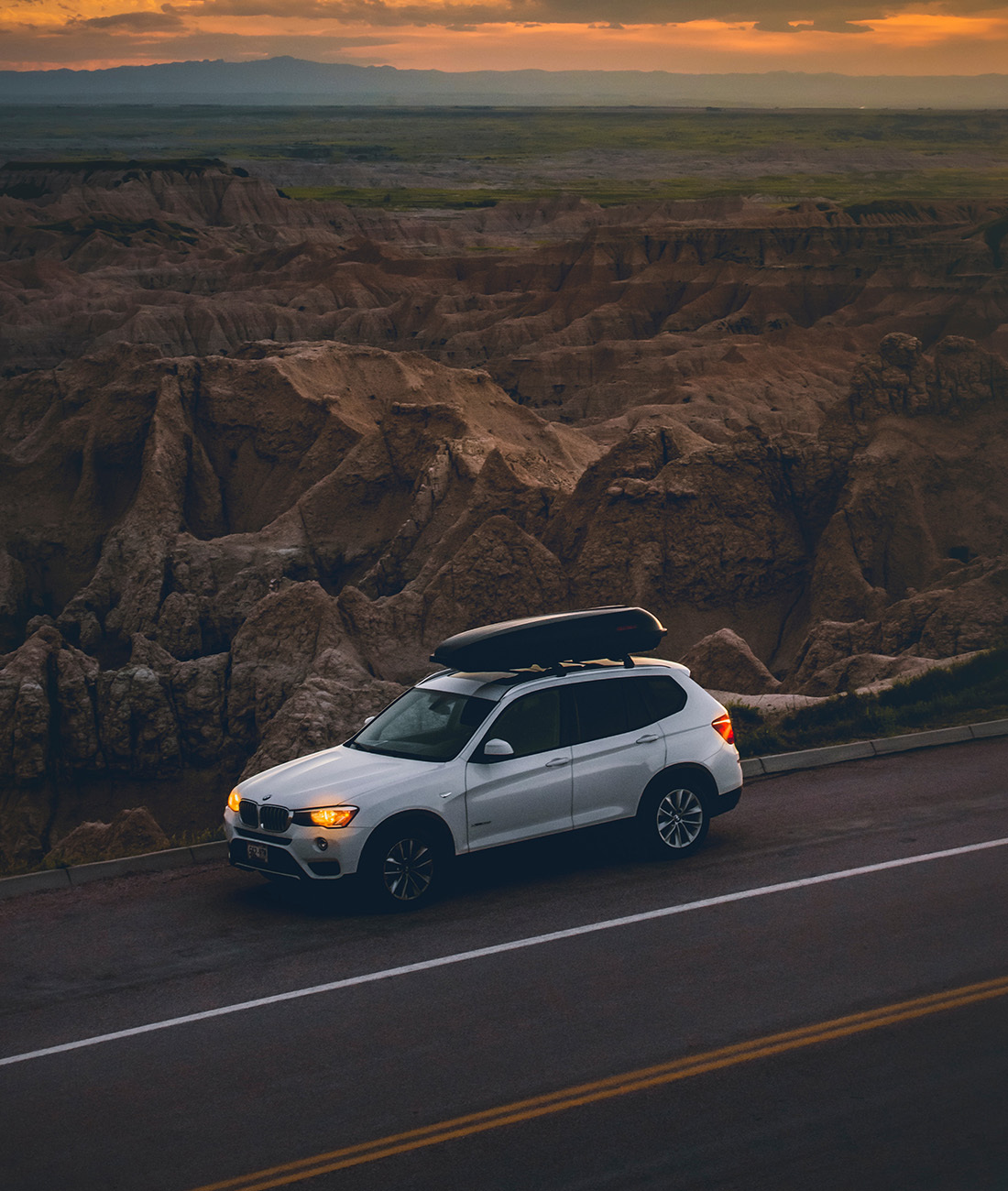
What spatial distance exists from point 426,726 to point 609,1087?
13.6ft

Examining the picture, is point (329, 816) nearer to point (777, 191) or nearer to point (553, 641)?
point (553, 641)

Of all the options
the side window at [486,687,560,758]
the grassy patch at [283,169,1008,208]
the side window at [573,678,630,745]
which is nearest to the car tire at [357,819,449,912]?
the side window at [486,687,560,758]

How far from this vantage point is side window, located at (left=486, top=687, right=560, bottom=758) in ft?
34.2

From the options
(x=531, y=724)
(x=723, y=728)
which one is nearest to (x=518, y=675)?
(x=531, y=724)

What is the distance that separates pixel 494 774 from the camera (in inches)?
402

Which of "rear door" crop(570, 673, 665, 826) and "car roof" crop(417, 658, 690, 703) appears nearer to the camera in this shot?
"rear door" crop(570, 673, 665, 826)

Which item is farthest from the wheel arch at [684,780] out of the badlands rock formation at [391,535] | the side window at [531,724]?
the badlands rock formation at [391,535]

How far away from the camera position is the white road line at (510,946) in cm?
820

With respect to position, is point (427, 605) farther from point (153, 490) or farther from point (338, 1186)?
point (338, 1186)

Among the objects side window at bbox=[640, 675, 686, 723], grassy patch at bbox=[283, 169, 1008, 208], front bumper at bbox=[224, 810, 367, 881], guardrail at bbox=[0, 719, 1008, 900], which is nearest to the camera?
front bumper at bbox=[224, 810, 367, 881]

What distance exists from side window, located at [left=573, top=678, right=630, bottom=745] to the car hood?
127 centimetres

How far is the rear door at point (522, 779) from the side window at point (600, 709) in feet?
0.61

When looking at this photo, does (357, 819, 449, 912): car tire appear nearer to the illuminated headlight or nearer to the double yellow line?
the illuminated headlight

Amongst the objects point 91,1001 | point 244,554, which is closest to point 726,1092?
point 91,1001
